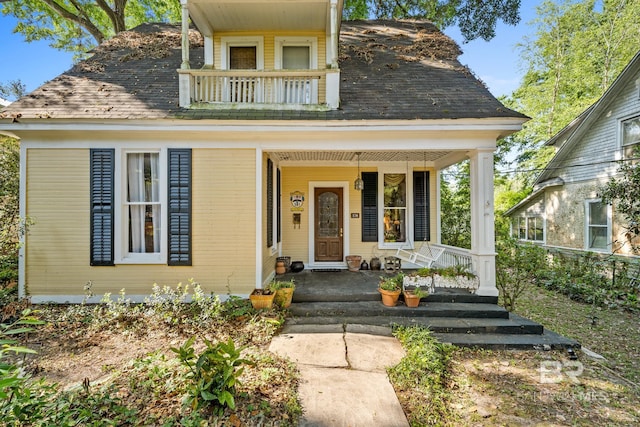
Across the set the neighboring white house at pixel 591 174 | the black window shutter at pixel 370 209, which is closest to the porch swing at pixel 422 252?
the black window shutter at pixel 370 209

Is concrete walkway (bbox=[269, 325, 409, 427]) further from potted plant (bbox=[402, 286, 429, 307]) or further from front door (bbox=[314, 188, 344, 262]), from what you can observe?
front door (bbox=[314, 188, 344, 262])

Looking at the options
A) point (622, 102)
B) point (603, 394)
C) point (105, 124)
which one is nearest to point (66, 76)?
point (105, 124)

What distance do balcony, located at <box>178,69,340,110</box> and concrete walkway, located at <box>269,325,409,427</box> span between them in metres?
3.99

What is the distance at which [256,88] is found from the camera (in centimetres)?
549

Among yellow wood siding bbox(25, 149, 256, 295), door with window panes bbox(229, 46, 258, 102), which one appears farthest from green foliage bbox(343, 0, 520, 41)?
yellow wood siding bbox(25, 149, 256, 295)

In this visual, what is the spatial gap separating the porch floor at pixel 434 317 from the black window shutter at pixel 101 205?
3559 mm

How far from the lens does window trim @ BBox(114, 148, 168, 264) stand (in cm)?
524

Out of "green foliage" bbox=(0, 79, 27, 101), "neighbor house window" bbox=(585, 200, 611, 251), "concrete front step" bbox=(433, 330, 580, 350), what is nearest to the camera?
"concrete front step" bbox=(433, 330, 580, 350)

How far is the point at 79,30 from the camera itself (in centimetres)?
1212

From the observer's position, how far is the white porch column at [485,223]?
5.22 meters

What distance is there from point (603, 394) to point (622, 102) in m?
9.25

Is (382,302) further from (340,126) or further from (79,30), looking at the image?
(79,30)

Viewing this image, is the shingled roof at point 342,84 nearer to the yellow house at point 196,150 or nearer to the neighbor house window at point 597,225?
the yellow house at point 196,150

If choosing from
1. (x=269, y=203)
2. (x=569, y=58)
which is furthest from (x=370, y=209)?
(x=569, y=58)
